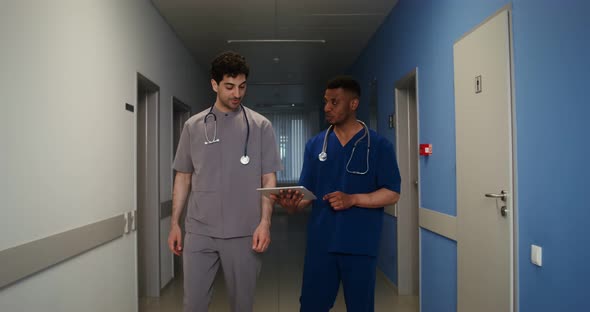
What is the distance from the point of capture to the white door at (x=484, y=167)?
2078mm

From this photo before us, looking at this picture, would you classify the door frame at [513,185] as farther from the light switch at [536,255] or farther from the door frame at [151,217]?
the door frame at [151,217]

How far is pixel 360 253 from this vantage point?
6.17 feet

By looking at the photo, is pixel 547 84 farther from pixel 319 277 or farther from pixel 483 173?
pixel 319 277

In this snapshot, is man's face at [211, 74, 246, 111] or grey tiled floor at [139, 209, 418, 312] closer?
man's face at [211, 74, 246, 111]

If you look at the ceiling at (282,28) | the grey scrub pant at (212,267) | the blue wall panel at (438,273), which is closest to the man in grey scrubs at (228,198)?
the grey scrub pant at (212,267)

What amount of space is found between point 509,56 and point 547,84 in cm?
35

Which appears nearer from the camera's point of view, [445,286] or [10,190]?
[10,190]

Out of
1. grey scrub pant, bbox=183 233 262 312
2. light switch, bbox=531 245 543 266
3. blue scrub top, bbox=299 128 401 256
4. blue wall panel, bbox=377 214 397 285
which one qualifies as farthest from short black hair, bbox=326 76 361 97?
blue wall panel, bbox=377 214 397 285

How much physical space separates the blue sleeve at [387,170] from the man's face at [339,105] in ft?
0.73

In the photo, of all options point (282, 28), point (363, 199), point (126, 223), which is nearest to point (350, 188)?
point (363, 199)

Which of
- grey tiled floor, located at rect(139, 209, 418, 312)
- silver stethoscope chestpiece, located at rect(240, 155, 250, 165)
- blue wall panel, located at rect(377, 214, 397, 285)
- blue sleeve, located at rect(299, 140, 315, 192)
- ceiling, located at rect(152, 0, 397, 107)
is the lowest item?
grey tiled floor, located at rect(139, 209, 418, 312)

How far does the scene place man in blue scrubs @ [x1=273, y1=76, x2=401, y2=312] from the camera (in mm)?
1884

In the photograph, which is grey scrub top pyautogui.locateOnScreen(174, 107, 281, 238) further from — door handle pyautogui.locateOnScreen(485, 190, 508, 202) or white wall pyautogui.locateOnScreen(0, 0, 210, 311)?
door handle pyautogui.locateOnScreen(485, 190, 508, 202)

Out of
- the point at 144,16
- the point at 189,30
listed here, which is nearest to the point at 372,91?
the point at 189,30
